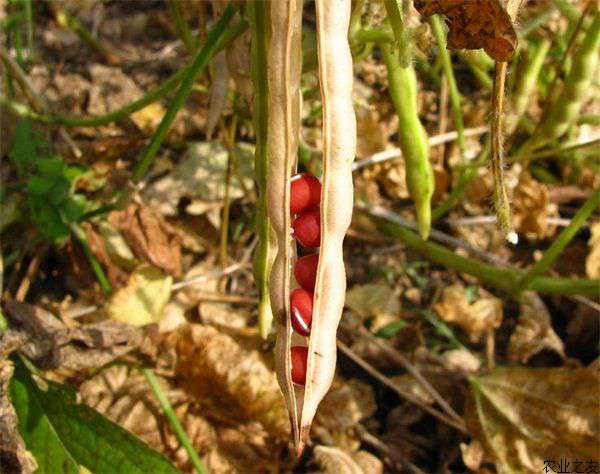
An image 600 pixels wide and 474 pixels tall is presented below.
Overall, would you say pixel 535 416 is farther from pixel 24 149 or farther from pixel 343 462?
pixel 24 149

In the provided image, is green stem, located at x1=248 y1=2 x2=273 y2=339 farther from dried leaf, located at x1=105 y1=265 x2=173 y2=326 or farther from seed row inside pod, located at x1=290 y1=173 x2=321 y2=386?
dried leaf, located at x1=105 y1=265 x2=173 y2=326

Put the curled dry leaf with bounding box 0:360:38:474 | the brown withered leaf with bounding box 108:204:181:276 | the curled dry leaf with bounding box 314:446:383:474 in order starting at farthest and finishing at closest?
the brown withered leaf with bounding box 108:204:181:276 < the curled dry leaf with bounding box 314:446:383:474 < the curled dry leaf with bounding box 0:360:38:474

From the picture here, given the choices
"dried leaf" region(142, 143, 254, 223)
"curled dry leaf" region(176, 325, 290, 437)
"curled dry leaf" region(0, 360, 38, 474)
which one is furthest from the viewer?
"dried leaf" region(142, 143, 254, 223)

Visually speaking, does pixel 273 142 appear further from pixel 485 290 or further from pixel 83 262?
pixel 485 290

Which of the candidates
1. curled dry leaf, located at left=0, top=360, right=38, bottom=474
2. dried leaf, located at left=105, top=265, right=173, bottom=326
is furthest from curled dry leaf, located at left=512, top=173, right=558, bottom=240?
curled dry leaf, located at left=0, top=360, right=38, bottom=474

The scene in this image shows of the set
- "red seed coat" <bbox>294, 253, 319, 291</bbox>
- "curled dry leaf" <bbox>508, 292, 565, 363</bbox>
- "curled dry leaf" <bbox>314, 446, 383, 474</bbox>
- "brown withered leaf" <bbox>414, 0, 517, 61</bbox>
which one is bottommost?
"curled dry leaf" <bbox>314, 446, 383, 474</bbox>

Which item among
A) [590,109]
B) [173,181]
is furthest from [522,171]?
[173,181]
